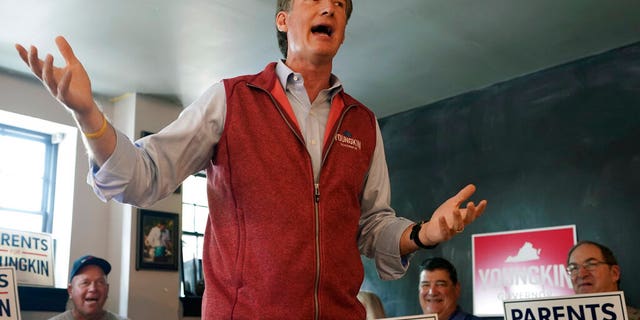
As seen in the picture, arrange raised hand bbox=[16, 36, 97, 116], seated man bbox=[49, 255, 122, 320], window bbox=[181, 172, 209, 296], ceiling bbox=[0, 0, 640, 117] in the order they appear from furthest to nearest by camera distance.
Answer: window bbox=[181, 172, 209, 296]
seated man bbox=[49, 255, 122, 320]
ceiling bbox=[0, 0, 640, 117]
raised hand bbox=[16, 36, 97, 116]

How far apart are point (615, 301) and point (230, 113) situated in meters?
1.40

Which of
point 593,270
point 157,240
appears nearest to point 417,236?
point 593,270

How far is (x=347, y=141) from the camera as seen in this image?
3.98ft

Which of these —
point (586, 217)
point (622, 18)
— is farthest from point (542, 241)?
point (622, 18)

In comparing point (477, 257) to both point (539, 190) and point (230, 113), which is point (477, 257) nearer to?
point (539, 190)

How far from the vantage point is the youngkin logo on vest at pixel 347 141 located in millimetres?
1198

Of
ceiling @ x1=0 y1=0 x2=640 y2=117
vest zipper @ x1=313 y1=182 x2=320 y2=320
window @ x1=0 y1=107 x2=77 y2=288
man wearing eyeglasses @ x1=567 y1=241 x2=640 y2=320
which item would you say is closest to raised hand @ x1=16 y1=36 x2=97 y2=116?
vest zipper @ x1=313 y1=182 x2=320 y2=320

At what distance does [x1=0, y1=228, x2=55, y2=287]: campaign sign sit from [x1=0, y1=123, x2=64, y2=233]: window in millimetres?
246

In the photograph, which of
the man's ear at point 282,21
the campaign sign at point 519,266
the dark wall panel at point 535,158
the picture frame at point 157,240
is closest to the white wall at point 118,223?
the picture frame at point 157,240

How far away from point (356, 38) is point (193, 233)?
7.04 feet

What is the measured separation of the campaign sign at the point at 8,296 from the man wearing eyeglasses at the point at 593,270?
2583mm

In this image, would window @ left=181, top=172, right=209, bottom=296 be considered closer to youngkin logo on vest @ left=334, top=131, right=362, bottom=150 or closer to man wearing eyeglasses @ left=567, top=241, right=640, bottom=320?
A: man wearing eyeglasses @ left=567, top=241, right=640, bottom=320

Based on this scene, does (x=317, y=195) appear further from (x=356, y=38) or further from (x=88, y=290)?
(x=88, y=290)

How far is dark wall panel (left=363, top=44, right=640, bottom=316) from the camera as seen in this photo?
3.85 meters
